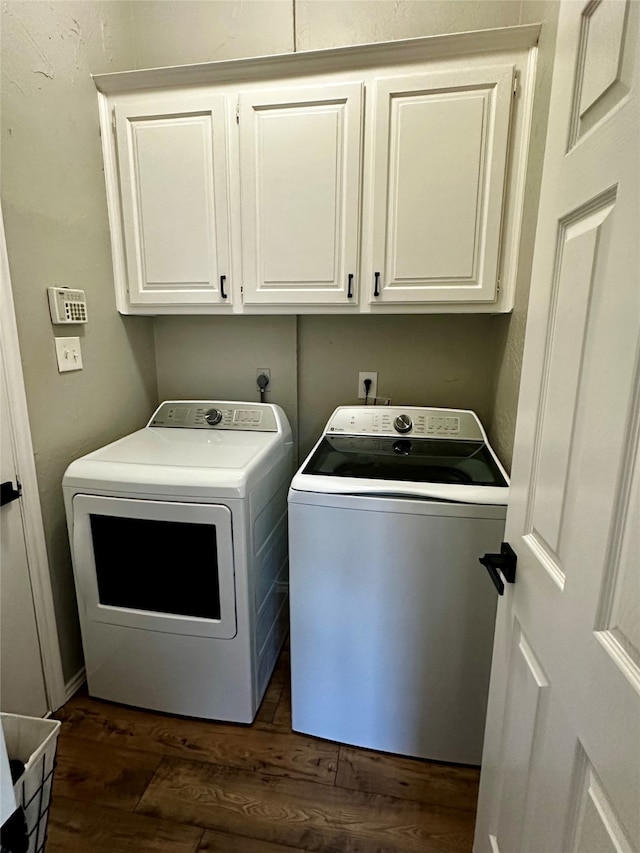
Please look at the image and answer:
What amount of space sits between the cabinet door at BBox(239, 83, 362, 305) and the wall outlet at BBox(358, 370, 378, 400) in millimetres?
443

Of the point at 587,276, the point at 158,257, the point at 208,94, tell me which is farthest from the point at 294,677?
the point at 208,94

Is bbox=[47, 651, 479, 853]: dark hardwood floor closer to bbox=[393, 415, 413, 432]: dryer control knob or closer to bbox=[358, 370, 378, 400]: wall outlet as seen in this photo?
bbox=[393, 415, 413, 432]: dryer control knob

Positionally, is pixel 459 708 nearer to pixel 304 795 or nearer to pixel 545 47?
pixel 304 795

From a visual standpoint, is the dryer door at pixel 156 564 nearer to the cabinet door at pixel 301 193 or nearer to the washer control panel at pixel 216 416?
the washer control panel at pixel 216 416

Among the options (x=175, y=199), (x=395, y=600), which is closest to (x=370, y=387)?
(x=395, y=600)

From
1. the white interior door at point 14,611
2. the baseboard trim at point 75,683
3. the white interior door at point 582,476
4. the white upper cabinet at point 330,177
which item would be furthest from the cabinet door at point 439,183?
the baseboard trim at point 75,683

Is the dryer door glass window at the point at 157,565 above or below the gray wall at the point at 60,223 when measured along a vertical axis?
below

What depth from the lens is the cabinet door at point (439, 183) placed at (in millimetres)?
1461

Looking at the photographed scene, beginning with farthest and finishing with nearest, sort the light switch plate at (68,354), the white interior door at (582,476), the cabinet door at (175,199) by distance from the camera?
the cabinet door at (175,199) → the light switch plate at (68,354) → the white interior door at (582,476)

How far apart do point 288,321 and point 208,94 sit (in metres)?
0.91

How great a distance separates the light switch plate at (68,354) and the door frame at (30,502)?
7.2 inches

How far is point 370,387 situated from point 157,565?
1.19m

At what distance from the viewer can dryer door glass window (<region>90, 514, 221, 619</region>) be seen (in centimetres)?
143

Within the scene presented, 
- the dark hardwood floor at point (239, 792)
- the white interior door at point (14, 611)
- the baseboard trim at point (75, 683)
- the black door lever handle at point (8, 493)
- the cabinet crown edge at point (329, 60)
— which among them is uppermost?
the cabinet crown edge at point (329, 60)
